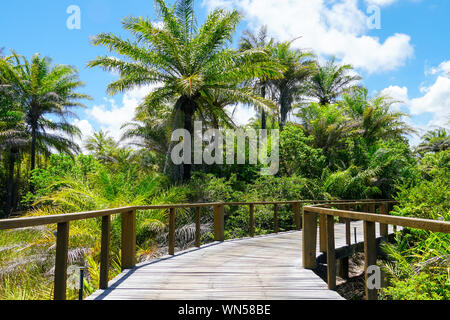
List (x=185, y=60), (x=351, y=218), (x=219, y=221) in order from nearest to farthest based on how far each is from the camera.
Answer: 1. (x=351, y=218)
2. (x=219, y=221)
3. (x=185, y=60)

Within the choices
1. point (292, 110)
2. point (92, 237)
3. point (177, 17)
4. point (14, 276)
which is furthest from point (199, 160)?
point (14, 276)

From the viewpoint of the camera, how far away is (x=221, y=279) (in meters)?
4.88

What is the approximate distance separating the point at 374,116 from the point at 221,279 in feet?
70.4

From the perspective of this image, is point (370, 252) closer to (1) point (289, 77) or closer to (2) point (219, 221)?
(2) point (219, 221)

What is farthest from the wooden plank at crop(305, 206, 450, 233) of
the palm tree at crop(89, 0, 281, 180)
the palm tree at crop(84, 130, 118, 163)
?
the palm tree at crop(84, 130, 118, 163)

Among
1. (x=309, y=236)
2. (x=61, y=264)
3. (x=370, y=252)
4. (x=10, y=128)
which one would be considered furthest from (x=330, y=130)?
(x=10, y=128)

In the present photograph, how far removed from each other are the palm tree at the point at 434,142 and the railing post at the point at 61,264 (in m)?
45.7

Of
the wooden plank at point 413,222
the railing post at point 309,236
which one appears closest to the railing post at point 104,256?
the wooden plank at point 413,222

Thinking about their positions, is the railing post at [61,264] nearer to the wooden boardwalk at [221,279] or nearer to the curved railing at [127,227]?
the curved railing at [127,227]

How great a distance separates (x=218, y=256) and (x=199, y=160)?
13.1 meters

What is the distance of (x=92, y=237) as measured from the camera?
30.1ft

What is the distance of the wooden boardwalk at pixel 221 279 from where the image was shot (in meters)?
4.00

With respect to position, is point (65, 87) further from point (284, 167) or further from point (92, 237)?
point (92, 237)

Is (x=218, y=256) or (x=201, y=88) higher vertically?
(x=201, y=88)
